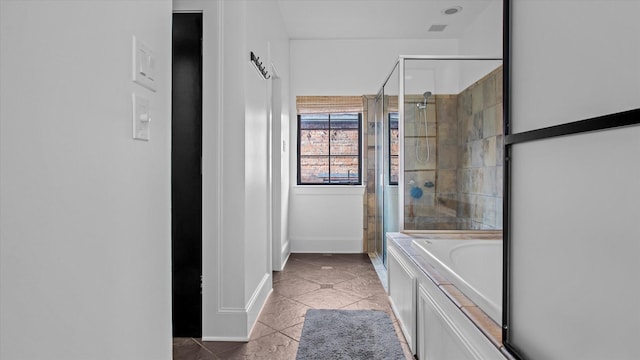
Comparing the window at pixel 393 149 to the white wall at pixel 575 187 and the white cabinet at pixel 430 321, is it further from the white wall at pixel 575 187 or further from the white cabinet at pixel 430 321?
the white wall at pixel 575 187

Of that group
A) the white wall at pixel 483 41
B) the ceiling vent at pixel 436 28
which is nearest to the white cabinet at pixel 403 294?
the white wall at pixel 483 41

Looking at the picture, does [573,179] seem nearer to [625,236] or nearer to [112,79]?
[625,236]

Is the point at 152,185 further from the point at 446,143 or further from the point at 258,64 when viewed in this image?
the point at 446,143

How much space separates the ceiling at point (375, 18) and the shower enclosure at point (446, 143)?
93cm

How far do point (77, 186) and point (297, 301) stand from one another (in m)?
2.54

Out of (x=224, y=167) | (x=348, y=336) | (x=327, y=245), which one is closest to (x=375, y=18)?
(x=327, y=245)

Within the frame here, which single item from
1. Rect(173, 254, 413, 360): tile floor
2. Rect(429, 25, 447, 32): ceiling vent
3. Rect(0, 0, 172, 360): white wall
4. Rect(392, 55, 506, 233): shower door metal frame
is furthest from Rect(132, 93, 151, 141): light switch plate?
Rect(429, 25, 447, 32): ceiling vent

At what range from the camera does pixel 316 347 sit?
2.27 metres

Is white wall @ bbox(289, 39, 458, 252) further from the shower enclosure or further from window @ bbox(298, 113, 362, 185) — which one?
the shower enclosure

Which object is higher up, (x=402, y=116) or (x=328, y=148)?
(x=402, y=116)

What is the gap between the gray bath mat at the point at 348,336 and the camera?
218 centimetres

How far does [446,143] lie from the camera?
3.57 m

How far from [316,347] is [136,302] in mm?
1494

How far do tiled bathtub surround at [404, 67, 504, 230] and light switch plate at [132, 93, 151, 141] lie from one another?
2628 millimetres
